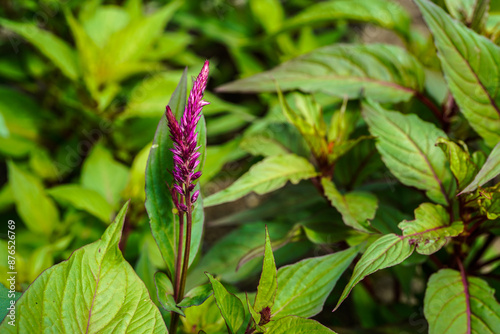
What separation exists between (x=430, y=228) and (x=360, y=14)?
0.78 m

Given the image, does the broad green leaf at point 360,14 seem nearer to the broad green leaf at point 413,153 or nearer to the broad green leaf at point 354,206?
the broad green leaf at point 413,153

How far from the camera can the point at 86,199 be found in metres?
1.22

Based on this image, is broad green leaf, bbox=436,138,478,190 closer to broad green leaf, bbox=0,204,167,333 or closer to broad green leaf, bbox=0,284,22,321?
broad green leaf, bbox=0,204,167,333

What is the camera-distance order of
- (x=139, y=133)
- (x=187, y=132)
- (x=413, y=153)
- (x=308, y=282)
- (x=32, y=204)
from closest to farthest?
(x=187, y=132) < (x=308, y=282) < (x=413, y=153) < (x=32, y=204) < (x=139, y=133)

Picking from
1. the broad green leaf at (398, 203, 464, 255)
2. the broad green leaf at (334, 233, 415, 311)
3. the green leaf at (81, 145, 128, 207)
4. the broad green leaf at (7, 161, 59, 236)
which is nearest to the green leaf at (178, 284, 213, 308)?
the broad green leaf at (334, 233, 415, 311)

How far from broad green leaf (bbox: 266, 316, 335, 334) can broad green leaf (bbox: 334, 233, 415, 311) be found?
0.27ft

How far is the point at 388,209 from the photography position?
109cm

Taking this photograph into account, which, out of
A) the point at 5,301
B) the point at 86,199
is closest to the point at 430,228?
the point at 5,301

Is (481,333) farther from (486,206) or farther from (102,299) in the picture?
(102,299)

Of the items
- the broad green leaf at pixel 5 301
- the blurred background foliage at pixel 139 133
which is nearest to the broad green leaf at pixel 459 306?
the blurred background foliage at pixel 139 133

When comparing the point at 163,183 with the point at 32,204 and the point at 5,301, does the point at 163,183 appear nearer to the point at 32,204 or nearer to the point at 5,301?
the point at 5,301

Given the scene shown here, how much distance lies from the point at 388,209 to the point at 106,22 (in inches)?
48.5

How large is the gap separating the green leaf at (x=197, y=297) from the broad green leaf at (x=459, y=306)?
0.41 meters

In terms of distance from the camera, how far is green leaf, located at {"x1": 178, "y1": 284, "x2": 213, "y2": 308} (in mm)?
772
